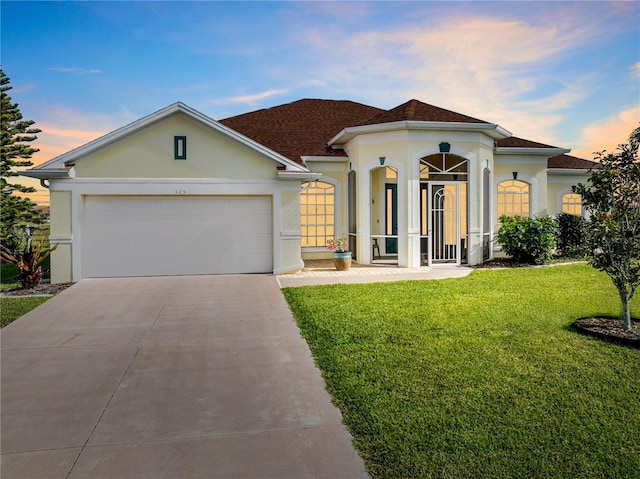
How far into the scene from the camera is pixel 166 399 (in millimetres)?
4848

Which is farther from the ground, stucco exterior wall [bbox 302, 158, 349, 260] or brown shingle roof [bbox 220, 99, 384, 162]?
brown shingle roof [bbox 220, 99, 384, 162]

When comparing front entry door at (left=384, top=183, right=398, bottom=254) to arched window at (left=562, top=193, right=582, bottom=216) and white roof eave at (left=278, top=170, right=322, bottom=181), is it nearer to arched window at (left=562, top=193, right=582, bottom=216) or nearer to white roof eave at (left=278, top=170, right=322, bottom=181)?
white roof eave at (left=278, top=170, right=322, bottom=181)

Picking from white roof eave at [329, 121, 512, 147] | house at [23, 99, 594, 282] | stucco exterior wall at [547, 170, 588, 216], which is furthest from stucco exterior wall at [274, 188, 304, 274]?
stucco exterior wall at [547, 170, 588, 216]

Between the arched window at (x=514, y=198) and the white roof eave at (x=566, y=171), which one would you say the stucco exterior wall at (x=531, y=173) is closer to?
the arched window at (x=514, y=198)

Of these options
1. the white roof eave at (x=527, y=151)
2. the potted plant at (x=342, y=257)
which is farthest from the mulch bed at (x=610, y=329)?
the white roof eave at (x=527, y=151)

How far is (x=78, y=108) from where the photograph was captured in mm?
17094

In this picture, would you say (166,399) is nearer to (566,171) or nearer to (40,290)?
(40,290)

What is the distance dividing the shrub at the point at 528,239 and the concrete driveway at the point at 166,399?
9297 millimetres

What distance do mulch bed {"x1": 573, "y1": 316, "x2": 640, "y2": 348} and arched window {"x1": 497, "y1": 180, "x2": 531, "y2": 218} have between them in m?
10.6

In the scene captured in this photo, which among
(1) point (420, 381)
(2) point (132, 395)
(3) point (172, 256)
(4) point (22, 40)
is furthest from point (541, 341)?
(4) point (22, 40)

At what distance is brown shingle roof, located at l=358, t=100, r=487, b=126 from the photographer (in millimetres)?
14055

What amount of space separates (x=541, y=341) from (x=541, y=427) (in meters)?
2.74

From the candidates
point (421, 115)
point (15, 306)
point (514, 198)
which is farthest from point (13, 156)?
point (514, 198)

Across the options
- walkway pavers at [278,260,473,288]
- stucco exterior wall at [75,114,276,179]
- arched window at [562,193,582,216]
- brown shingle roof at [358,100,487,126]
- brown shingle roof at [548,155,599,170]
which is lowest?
walkway pavers at [278,260,473,288]
